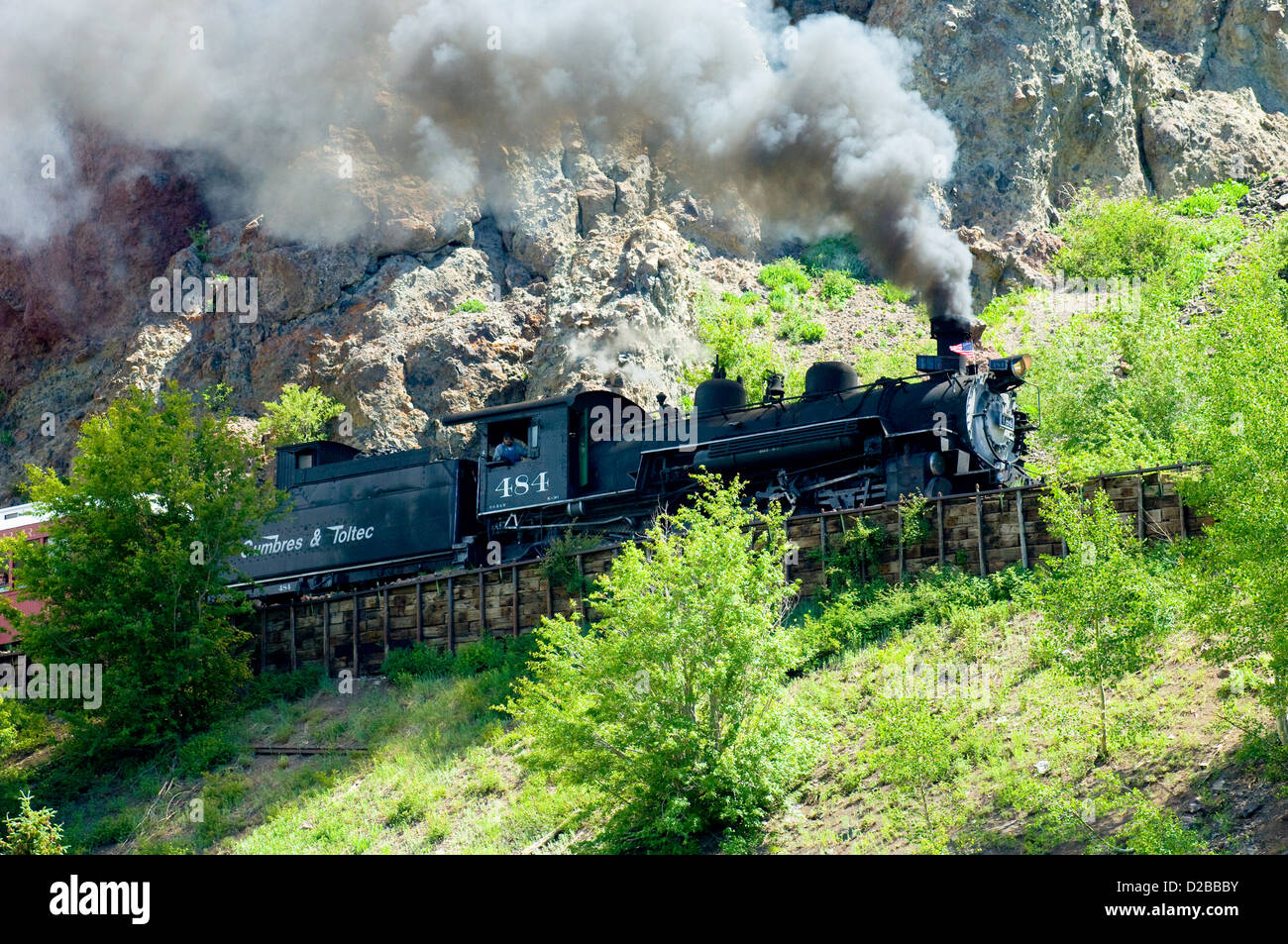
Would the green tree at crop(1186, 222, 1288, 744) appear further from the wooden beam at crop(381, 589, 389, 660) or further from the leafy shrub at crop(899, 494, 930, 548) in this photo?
the wooden beam at crop(381, 589, 389, 660)

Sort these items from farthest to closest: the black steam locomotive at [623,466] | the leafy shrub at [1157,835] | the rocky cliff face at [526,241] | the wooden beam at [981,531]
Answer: the rocky cliff face at [526,241]
the black steam locomotive at [623,466]
the wooden beam at [981,531]
the leafy shrub at [1157,835]

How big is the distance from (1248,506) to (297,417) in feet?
104

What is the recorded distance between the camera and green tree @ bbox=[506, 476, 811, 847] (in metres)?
15.3

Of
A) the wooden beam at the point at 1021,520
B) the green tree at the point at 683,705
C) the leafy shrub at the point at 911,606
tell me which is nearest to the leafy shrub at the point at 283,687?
the leafy shrub at the point at 911,606

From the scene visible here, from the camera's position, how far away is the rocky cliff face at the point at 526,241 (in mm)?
42375

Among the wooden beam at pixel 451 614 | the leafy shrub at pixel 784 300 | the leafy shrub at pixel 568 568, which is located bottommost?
the wooden beam at pixel 451 614

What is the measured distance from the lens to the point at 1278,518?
1370 centimetres

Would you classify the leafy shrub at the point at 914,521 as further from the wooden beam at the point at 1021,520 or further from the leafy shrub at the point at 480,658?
the leafy shrub at the point at 480,658

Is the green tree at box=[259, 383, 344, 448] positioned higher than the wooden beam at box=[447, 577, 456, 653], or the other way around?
the green tree at box=[259, 383, 344, 448]

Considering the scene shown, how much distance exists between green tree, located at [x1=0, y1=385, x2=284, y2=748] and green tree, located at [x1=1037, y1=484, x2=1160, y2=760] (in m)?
15.3

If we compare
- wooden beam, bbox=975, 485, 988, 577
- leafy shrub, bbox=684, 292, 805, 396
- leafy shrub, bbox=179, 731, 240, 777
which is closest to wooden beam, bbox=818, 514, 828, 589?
wooden beam, bbox=975, 485, 988, 577

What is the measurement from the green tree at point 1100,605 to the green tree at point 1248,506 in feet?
2.59
